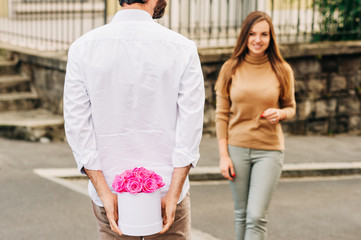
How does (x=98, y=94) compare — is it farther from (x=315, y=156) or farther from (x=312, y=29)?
(x=312, y=29)

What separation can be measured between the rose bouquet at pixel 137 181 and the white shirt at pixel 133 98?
6 centimetres

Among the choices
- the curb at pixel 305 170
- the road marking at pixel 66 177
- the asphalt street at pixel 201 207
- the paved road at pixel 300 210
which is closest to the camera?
the asphalt street at pixel 201 207

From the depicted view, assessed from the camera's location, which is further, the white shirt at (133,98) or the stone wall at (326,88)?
the stone wall at (326,88)

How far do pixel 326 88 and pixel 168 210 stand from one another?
813 centimetres

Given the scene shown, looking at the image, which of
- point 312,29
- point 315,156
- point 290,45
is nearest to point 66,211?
point 315,156

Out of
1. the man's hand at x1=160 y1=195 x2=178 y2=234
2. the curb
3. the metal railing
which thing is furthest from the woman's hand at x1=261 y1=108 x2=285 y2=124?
the metal railing

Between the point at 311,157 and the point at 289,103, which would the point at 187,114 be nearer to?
the point at 289,103

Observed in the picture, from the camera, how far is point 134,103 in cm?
232

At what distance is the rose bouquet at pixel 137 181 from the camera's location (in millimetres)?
2264

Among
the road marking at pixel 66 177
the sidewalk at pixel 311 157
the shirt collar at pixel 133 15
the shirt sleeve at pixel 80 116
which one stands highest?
the shirt collar at pixel 133 15

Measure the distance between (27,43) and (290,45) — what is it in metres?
4.71

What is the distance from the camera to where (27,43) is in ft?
35.3

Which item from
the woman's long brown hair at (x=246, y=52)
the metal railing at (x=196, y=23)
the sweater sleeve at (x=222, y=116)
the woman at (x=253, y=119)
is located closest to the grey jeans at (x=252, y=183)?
the woman at (x=253, y=119)

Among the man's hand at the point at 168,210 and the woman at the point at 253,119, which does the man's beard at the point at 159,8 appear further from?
the woman at the point at 253,119
